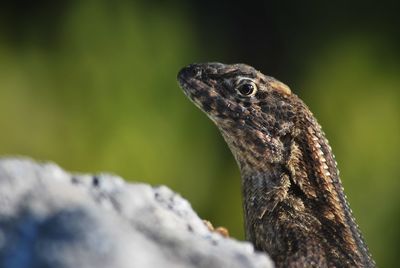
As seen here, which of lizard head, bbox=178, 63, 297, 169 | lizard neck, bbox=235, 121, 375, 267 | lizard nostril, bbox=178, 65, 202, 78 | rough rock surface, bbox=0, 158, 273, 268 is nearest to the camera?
rough rock surface, bbox=0, 158, 273, 268

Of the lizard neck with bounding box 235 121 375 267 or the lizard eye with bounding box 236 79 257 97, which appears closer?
the lizard neck with bounding box 235 121 375 267

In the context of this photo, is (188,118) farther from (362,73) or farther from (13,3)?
(13,3)

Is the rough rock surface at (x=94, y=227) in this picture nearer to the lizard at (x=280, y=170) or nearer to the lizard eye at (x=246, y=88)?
the lizard at (x=280, y=170)

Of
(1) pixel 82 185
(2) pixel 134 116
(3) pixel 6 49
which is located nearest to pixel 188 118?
(2) pixel 134 116

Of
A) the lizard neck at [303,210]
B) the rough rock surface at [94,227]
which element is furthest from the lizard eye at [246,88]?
the rough rock surface at [94,227]

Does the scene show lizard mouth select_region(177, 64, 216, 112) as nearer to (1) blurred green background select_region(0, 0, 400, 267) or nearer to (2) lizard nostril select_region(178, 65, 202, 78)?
(2) lizard nostril select_region(178, 65, 202, 78)

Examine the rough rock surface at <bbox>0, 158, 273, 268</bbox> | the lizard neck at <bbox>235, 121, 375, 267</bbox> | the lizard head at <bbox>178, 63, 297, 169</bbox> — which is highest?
the lizard head at <bbox>178, 63, 297, 169</bbox>

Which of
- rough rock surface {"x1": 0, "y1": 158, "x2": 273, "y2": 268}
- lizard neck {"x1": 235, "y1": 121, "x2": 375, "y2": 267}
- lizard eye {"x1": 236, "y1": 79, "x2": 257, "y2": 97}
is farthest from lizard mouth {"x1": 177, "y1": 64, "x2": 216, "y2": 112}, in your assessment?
rough rock surface {"x1": 0, "y1": 158, "x2": 273, "y2": 268}
